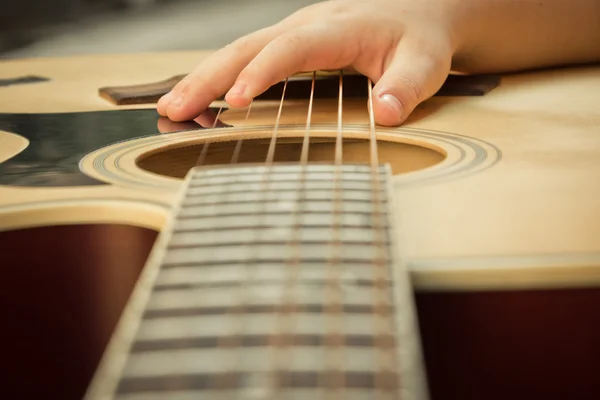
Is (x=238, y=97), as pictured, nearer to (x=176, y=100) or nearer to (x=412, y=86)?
(x=176, y=100)

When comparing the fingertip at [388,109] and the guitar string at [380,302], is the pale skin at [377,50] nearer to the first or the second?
the fingertip at [388,109]

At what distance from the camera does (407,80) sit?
815 mm

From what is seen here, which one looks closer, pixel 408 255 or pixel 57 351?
pixel 408 255

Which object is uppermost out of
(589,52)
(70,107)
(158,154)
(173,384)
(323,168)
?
(589,52)

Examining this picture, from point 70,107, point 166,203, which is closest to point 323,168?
point 166,203

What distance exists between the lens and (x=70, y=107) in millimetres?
962

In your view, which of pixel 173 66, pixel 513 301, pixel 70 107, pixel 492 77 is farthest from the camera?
pixel 173 66

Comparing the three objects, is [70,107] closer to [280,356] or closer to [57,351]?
[57,351]

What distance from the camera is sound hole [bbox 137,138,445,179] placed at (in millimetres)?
723

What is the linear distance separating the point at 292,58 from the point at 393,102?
0.15 m

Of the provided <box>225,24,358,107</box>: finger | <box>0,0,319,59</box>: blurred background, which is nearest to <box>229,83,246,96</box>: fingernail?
<box>225,24,358,107</box>: finger

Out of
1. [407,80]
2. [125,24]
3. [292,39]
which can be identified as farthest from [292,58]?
[125,24]

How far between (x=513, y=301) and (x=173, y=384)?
198 millimetres

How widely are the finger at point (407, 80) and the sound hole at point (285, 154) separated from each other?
0.04 meters
